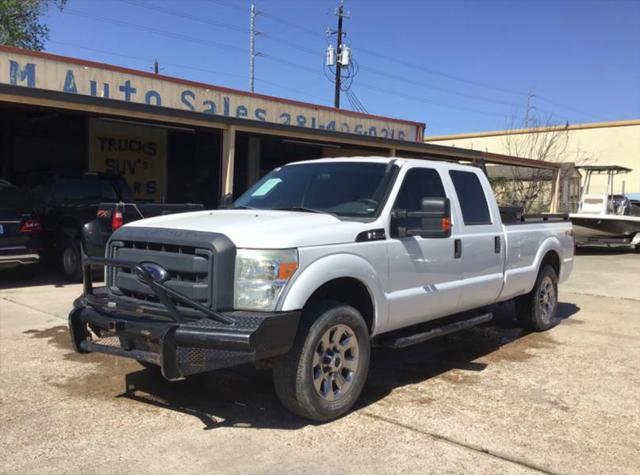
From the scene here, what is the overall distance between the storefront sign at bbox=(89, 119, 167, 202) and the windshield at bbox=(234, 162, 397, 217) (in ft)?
39.7

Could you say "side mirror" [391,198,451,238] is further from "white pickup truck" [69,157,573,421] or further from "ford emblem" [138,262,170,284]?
"ford emblem" [138,262,170,284]

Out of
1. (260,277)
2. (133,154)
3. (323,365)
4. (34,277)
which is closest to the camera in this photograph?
(260,277)

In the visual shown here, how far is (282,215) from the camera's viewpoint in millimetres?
4789

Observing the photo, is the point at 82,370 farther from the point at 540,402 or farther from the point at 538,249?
the point at 538,249

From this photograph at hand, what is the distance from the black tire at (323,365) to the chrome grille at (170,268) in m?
0.69

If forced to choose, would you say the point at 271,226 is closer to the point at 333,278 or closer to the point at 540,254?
the point at 333,278

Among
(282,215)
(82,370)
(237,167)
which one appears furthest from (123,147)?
(282,215)

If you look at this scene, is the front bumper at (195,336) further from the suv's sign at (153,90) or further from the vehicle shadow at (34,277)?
the suv's sign at (153,90)

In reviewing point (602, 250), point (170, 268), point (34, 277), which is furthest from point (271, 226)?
point (602, 250)

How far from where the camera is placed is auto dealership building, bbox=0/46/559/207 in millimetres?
12602

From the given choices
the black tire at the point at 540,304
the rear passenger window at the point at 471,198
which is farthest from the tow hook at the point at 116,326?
the black tire at the point at 540,304

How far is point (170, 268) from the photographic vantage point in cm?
423

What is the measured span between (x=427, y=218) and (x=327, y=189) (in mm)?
973

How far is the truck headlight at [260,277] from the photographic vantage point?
397 centimetres
